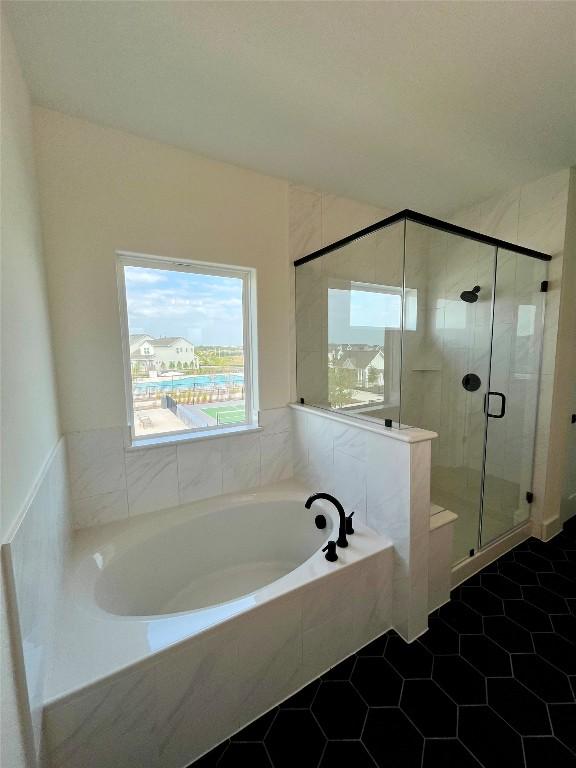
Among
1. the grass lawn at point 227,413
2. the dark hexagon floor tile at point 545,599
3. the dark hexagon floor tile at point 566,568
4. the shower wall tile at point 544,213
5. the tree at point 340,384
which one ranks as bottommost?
the dark hexagon floor tile at point 545,599

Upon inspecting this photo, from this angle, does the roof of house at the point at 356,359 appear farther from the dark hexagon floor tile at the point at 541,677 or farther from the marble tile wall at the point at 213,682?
the dark hexagon floor tile at the point at 541,677

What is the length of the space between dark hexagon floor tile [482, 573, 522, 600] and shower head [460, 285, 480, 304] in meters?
1.88

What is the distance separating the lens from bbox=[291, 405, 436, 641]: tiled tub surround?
1495mm

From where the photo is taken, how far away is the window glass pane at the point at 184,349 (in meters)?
1.90

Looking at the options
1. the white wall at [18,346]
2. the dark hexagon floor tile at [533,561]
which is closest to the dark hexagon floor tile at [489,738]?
the dark hexagon floor tile at [533,561]

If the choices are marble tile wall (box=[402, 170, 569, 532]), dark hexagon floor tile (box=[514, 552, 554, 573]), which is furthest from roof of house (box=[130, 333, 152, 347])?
dark hexagon floor tile (box=[514, 552, 554, 573])

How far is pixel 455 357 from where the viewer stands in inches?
99.1

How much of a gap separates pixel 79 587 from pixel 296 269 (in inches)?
85.6

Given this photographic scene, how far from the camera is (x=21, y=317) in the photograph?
3.49ft

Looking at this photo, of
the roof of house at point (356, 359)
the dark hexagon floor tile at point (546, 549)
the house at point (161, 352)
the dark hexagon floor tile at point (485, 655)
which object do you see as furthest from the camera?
the roof of house at point (356, 359)

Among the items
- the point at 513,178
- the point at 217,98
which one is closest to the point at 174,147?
the point at 217,98

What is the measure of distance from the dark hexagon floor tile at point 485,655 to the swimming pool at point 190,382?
1905mm

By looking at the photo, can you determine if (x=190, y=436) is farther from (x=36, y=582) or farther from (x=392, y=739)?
(x=392, y=739)

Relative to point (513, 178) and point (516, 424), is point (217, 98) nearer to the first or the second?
point (513, 178)
